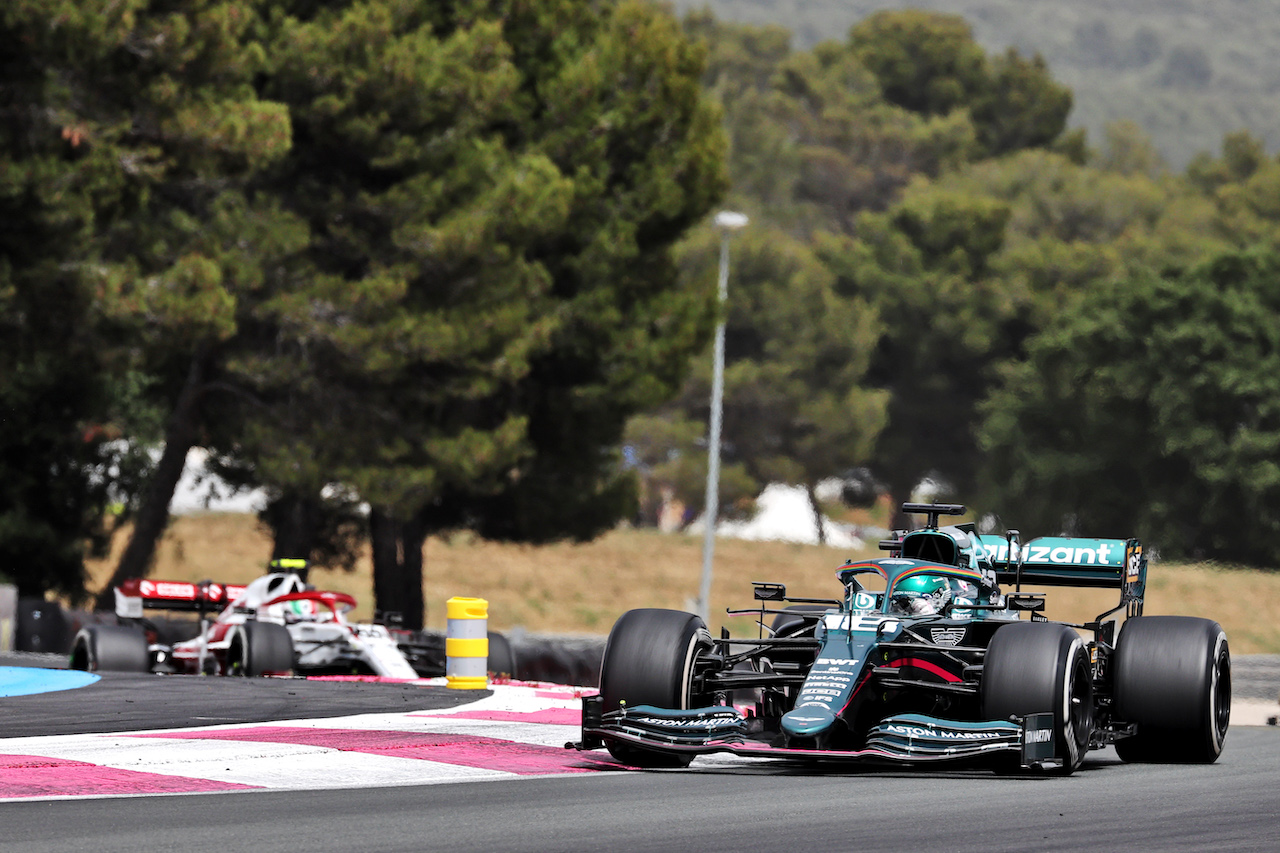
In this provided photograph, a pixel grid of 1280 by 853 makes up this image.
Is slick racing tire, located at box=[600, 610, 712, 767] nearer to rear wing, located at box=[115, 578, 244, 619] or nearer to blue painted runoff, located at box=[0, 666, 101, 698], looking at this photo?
blue painted runoff, located at box=[0, 666, 101, 698]

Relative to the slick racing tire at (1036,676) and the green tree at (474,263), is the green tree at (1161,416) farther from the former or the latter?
the slick racing tire at (1036,676)

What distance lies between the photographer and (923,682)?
1091cm

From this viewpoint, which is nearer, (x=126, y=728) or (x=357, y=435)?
(x=126, y=728)

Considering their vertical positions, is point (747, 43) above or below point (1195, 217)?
above

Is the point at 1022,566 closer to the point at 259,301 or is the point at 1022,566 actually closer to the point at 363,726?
the point at 363,726

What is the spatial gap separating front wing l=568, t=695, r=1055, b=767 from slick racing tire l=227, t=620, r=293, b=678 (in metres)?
8.69

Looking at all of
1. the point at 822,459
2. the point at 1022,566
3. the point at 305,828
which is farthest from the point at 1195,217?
the point at 305,828

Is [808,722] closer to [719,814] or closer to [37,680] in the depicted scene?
[719,814]

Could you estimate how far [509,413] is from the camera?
1339 inches

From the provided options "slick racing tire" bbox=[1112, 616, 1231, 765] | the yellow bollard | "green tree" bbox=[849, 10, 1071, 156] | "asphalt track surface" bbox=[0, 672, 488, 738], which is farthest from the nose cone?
"green tree" bbox=[849, 10, 1071, 156]

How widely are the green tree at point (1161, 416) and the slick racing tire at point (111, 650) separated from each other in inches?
1740

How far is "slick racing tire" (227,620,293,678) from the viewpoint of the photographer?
62.4 ft

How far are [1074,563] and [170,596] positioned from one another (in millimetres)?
12730

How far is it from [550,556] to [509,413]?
66.4ft
